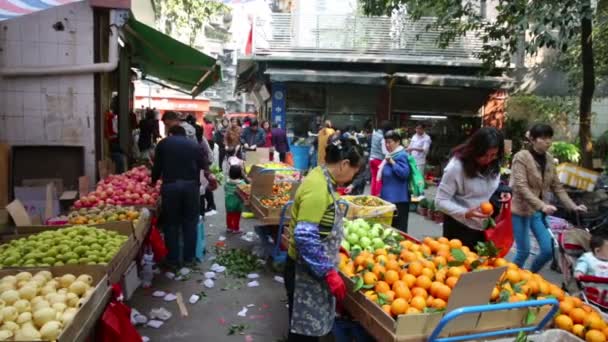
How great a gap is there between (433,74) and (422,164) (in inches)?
216

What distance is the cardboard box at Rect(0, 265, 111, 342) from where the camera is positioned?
108 inches

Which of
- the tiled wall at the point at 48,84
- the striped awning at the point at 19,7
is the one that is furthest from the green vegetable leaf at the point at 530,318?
the tiled wall at the point at 48,84

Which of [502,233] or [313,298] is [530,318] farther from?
[502,233]

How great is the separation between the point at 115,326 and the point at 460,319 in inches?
88.7

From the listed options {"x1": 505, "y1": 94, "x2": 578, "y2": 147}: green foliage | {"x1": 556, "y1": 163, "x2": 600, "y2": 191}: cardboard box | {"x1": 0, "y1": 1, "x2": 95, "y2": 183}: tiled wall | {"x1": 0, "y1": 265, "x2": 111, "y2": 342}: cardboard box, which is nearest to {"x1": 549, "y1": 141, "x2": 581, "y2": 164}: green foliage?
{"x1": 505, "y1": 94, "x2": 578, "y2": 147}: green foliage

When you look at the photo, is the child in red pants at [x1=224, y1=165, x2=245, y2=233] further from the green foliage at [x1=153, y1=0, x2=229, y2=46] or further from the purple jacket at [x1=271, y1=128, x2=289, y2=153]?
the green foliage at [x1=153, y1=0, x2=229, y2=46]

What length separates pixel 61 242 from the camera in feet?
13.9

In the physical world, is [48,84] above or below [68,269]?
above

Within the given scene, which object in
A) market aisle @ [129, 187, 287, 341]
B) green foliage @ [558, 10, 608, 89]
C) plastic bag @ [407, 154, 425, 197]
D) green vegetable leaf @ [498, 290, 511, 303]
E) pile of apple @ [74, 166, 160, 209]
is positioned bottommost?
market aisle @ [129, 187, 287, 341]

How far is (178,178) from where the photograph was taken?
6348 millimetres

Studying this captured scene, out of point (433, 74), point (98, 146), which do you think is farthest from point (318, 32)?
point (98, 146)

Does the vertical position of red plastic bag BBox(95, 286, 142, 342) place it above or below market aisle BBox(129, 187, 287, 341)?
above

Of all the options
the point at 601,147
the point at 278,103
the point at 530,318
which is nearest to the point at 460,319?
the point at 530,318

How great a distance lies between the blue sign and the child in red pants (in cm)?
888
